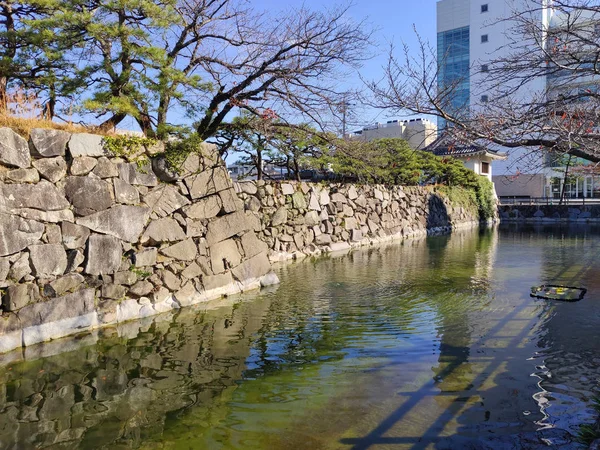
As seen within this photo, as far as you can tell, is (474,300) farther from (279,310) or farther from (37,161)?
(37,161)

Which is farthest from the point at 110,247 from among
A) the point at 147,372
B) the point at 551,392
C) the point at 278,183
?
the point at 278,183

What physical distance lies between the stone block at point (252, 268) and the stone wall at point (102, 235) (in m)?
0.03

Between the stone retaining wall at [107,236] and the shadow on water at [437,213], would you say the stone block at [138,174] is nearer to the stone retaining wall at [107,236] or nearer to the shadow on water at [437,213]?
the stone retaining wall at [107,236]

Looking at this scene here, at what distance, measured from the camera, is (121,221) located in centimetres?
668

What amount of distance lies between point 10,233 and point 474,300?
6828 millimetres

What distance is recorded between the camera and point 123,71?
7898 millimetres

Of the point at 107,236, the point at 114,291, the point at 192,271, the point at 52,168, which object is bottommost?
the point at 114,291

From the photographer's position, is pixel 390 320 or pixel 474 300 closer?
pixel 390 320

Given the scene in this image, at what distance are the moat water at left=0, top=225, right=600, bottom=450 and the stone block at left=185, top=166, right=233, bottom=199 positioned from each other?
1.89 m

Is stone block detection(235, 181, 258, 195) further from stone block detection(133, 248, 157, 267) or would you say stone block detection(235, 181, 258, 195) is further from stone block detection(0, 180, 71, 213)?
stone block detection(0, 180, 71, 213)

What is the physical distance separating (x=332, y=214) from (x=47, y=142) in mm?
10758

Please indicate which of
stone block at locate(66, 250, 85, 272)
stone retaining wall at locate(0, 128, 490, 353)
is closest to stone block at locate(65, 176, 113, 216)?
stone retaining wall at locate(0, 128, 490, 353)

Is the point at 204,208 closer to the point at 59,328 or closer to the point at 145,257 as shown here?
the point at 145,257

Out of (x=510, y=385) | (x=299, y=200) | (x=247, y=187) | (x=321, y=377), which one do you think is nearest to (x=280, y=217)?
(x=299, y=200)
